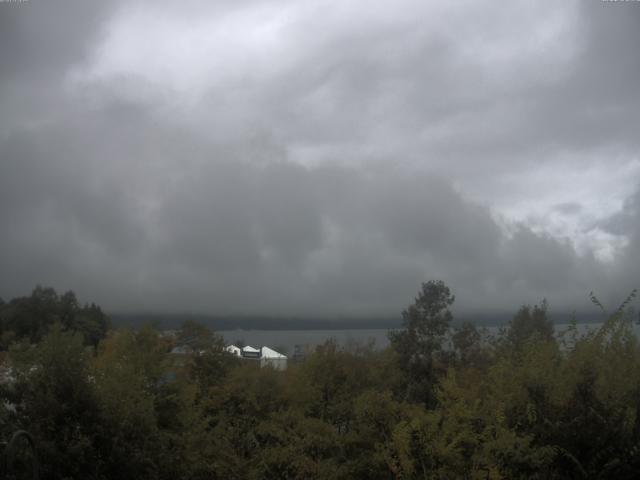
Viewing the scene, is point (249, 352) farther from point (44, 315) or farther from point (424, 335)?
point (424, 335)

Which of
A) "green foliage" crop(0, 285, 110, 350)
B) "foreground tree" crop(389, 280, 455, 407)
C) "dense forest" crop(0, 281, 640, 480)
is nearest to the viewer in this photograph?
"dense forest" crop(0, 281, 640, 480)

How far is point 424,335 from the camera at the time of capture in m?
43.8

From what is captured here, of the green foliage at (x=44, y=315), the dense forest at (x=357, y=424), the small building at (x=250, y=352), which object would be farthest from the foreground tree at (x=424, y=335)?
the green foliage at (x=44, y=315)

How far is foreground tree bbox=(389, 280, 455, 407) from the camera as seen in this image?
42.0m

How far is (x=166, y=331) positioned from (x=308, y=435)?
32.5m

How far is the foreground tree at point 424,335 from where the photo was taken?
42031mm

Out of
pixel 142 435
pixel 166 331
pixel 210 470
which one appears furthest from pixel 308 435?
pixel 166 331

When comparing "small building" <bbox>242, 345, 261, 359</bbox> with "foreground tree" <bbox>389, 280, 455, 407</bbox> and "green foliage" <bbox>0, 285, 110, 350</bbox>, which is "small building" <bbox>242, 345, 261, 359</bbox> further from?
"foreground tree" <bbox>389, 280, 455, 407</bbox>

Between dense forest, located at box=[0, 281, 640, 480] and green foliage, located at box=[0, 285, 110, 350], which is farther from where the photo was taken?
green foliage, located at box=[0, 285, 110, 350]

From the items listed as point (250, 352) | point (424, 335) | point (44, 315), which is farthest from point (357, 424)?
point (44, 315)

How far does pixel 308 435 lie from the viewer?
2069cm

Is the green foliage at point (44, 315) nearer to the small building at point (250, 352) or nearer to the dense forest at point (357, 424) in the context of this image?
the small building at point (250, 352)

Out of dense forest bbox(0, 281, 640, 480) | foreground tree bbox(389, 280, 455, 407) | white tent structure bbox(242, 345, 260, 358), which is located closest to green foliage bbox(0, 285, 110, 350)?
white tent structure bbox(242, 345, 260, 358)

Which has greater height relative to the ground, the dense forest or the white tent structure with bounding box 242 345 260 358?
the dense forest
